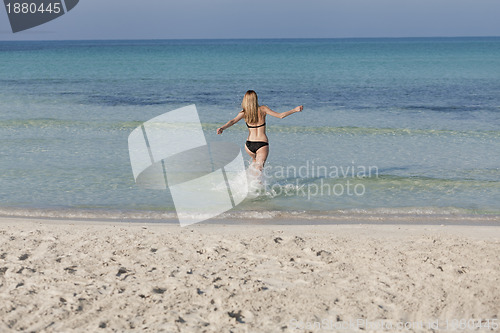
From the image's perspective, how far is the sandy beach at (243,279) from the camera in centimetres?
448

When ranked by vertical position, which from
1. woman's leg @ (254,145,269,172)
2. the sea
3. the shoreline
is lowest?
the sea

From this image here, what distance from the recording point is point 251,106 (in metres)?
8.61

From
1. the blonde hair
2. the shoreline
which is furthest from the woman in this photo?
the shoreline

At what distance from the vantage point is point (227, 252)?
6.05m

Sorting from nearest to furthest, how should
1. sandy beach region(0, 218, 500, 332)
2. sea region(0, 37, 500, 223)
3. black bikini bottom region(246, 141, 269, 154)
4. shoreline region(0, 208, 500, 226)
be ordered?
sandy beach region(0, 218, 500, 332), shoreline region(0, 208, 500, 226), sea region(0, 37, 500, 223), black bikini bottom region(246, 141, 269, 154)

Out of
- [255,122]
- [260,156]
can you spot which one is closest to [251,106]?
[255,122]

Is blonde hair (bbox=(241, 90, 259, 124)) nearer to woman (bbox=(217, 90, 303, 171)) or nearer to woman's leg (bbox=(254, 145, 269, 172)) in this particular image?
woman (bbox=(217, 90, 303, 171))

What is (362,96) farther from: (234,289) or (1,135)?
(234,289)

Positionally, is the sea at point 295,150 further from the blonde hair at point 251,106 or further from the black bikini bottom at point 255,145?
the blonde hair at point 251,106

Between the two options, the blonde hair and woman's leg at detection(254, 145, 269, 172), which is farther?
woman's leg at detection(254, 145, 269, 172)

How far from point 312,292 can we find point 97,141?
9505 millimetres

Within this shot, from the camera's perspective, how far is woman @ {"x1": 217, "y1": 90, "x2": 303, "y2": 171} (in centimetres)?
859

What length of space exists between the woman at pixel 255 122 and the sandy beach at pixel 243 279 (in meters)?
2.24

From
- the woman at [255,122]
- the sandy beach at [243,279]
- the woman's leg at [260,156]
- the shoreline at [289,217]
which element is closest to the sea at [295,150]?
the shoreline at [289,217]
